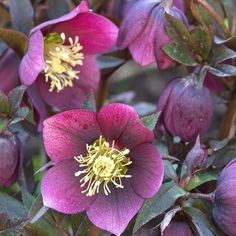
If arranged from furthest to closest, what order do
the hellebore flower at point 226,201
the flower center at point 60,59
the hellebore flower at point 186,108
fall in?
the flower center at point 60,59, the hellebore flower at point 186,108, the hellebore flower at point 226,201

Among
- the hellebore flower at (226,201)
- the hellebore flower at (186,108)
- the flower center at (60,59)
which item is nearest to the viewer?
the hellebore flower at (226,201)

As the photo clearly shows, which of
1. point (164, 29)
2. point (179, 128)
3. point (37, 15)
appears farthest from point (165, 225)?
point (37, 15)

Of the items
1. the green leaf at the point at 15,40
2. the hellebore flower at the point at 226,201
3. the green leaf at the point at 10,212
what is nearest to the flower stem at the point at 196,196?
the hellebore flower at the point at 226,201

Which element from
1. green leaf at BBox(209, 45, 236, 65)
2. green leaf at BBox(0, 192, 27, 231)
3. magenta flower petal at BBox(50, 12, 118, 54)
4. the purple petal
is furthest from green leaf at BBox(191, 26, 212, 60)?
green leaf at BBox(0, 192, 27, 231)

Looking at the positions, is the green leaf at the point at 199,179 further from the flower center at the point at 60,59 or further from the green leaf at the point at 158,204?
the flower center at the point at 60,59

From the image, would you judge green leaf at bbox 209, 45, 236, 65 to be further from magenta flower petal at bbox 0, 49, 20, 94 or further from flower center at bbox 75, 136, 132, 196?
magenta flower petal at bbox 0, 49, 20, 94

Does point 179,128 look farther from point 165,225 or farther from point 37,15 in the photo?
point 37,15

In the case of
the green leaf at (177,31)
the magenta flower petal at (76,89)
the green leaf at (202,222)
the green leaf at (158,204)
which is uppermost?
the green leaf at (177,31)
